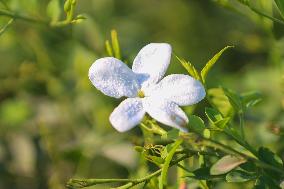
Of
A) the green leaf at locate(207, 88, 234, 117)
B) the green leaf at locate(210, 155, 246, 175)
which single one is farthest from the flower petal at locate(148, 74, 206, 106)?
the green leaf at locate(207, 88, 234, 117)

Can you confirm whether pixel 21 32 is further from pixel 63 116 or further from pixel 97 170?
pixel 97 170

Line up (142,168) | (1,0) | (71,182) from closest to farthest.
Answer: (71,182) < (1,0) < (142,168)

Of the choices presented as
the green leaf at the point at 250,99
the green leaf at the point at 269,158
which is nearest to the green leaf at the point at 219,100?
the green leaf at the point at 250,99

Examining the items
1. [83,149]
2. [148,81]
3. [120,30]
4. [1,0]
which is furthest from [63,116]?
[148,81]

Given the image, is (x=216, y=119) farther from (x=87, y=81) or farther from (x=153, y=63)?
(x=87, y=81)

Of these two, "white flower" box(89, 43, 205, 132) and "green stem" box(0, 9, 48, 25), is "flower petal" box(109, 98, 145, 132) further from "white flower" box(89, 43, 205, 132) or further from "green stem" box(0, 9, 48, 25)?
"green stem" box(0, 9, 48, 25)

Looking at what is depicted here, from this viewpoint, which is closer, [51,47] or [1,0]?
[1,0]

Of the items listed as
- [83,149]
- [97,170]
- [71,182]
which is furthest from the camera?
[97,170]
